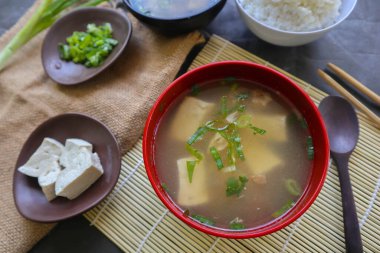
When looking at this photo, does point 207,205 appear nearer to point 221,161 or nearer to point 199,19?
point 221,161

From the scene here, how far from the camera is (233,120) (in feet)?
4.36

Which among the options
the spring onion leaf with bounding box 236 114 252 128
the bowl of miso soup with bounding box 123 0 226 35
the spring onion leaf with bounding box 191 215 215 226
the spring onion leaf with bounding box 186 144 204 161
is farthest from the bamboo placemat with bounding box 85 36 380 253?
the bowl of miso soup with bounding box 123 0 226 35

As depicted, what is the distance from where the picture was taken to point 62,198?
1.38 meters

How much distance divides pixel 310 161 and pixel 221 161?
31cm

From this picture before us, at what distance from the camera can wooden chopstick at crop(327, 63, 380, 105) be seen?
1506 millimetres

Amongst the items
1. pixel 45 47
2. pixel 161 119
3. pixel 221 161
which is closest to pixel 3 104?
pixel 45 47

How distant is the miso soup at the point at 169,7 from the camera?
163 centimetres

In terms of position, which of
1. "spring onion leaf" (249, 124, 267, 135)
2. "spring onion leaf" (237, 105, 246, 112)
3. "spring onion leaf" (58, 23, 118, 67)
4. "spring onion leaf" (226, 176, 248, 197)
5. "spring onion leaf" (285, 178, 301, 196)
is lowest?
"spring onion leaf" (285, 178, 301, 196)

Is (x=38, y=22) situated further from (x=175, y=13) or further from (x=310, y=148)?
(x=310, y=148)

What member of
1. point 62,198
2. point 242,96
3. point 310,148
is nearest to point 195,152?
point 242,96

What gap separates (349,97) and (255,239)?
0.72 m

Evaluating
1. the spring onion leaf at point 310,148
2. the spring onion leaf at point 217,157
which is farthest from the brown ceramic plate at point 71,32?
the spring onion leaf at point 310,148

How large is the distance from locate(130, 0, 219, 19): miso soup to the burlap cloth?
11 cm

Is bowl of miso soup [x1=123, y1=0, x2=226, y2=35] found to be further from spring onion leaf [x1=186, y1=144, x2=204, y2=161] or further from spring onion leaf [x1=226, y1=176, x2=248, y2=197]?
spring onion leaf [x1=226, y1=176, x2=248, y2=197]
